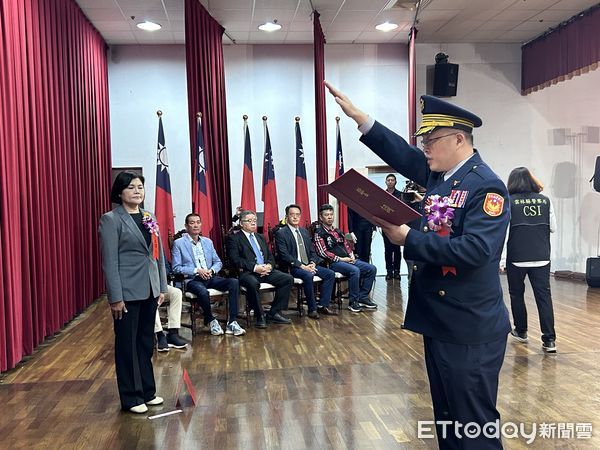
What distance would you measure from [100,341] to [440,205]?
446 cm

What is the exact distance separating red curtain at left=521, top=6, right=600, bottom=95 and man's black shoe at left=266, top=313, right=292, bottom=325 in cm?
573

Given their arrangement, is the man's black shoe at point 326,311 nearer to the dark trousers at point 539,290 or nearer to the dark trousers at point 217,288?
the dark trousers at point 217,288

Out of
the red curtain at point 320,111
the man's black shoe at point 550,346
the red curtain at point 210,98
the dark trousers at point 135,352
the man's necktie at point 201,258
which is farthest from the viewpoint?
the red curtain at point 320,111

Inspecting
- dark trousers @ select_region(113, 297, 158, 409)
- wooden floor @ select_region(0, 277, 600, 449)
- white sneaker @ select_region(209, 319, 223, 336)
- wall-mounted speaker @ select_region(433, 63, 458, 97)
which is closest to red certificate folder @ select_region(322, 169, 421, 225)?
wooden floor @ select_region(0, 277, 600, 449)

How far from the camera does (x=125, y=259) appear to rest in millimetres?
3268

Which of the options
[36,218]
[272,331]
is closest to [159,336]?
[272,331]

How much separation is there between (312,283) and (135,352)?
9.76ft

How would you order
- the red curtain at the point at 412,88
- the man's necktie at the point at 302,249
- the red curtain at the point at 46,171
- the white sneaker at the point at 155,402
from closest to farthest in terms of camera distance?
the white sneaker at the point at 155,402, the red curtain at the point at 46,171, the man's necktie at the point at 302,249, the red curtain at the point at 412,88

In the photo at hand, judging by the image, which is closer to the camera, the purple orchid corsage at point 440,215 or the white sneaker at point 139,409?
the purple orchid corsage at point 440,215

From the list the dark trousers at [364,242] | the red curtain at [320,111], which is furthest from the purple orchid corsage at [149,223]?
the dark trousers at [364,242]

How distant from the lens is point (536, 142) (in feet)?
31.3

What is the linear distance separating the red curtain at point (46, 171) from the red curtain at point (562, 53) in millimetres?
7063

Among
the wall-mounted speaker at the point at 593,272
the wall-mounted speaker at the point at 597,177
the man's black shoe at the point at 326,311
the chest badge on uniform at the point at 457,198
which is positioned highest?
the wall-mounted speaker at the point at 597,177

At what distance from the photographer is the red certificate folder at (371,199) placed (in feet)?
5.28
